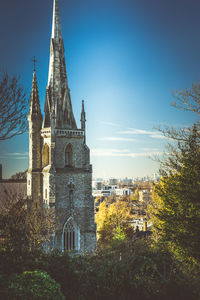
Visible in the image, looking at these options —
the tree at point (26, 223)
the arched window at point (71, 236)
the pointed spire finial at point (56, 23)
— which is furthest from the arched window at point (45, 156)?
the pointed spire finial at point (56, 23)

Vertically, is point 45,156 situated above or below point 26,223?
above

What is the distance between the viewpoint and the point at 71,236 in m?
23.7

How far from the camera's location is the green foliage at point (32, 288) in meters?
6.98

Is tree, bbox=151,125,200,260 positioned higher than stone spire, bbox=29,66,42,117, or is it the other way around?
stone spire, bbox=29,66,42,117

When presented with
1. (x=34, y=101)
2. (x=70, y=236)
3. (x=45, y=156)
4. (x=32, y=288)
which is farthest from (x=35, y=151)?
(x=32, y=288)

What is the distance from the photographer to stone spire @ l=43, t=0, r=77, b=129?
25.5m

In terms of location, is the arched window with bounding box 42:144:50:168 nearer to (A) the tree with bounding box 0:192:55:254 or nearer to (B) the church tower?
(B) the church tower

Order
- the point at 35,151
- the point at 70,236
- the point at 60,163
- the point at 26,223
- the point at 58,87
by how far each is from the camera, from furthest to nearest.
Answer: the point at 58,87 → the point at 35,151 → the point at 60,163 → the point at 70,236 → the point at 26,223

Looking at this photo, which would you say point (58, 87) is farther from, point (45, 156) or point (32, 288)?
point (32, 288)

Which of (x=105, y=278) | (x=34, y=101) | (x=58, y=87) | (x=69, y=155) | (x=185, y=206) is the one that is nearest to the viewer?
(x=105, y=278)

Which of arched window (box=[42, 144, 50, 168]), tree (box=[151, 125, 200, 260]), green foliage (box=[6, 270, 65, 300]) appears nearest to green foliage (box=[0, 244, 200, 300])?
green foliage (box=[6, 270, 65, 300])

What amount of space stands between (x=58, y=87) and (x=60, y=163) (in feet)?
25.2

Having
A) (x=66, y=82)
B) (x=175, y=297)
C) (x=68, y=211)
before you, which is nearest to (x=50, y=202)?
(x=68, y=211)

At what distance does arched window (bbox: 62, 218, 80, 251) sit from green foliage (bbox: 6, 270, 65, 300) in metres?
16.2
